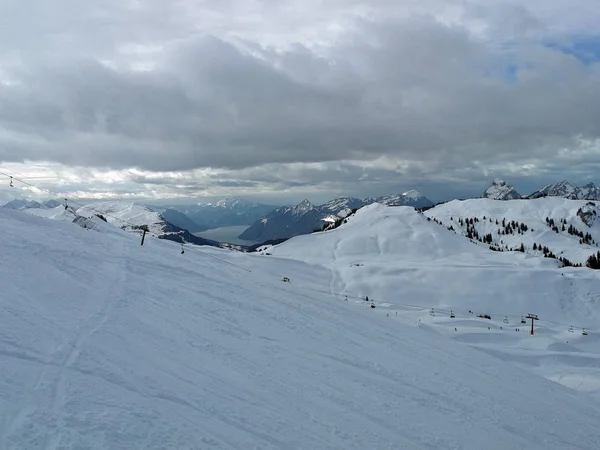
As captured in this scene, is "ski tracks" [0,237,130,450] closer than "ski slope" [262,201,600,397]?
Yes

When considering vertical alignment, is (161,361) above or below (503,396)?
above

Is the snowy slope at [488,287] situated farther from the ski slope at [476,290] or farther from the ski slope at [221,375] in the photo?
the ski slope at [221,375]

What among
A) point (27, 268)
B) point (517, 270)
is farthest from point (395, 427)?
point (517, 270)

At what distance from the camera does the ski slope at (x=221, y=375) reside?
35.2ft

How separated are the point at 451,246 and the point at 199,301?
146 metres

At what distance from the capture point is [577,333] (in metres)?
60.2

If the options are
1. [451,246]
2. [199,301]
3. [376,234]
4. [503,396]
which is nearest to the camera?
[503,396]

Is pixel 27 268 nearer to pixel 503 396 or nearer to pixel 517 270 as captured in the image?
pixel 503 396

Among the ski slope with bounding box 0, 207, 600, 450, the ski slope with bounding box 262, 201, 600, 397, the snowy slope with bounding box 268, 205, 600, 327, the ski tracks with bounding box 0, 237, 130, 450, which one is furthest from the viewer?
the snowy slope with bounding box 268, 205, 600, 327

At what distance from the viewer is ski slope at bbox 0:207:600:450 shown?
422 inches

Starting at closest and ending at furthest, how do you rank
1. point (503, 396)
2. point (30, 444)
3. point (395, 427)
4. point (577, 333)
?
1. point (30, 444)
2. point (395, 427)
3. point (503, 396)
4. point (577, 333)

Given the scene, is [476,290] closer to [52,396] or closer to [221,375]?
[221,375]

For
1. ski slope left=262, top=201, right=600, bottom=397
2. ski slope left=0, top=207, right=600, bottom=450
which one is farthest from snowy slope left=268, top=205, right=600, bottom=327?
ski slope left=0, top=207, right=600, bottom=450

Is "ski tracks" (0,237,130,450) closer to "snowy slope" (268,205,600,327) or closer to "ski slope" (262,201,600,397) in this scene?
"ski slope" (262,201,600,397)
